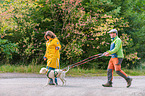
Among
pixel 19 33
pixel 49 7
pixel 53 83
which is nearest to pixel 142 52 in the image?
pixel 49 7

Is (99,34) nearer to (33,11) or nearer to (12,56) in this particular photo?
(33,11)

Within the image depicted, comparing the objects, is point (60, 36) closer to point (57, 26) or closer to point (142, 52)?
point (57, 26)

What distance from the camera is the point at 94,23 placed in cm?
1334

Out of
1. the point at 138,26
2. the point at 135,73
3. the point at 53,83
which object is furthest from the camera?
the point at 138,26

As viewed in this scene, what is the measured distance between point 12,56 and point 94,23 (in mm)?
5874

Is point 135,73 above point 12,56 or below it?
below

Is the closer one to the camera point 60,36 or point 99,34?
point 99,34

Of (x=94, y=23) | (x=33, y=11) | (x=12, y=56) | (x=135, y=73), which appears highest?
(x=33, y=11)

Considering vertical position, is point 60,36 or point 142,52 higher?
point 60,36

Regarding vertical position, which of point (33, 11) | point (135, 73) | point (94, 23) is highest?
Result: point (33, 11)

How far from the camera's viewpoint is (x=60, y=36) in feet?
45.5

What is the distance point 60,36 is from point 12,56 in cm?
353

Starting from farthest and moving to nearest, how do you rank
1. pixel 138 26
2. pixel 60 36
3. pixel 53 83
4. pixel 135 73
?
pixel 138 26 → pixel 60 36 → pixel 135 73 → pixel 53 83

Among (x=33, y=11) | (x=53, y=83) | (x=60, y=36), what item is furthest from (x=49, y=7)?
(x=53, y=83)
